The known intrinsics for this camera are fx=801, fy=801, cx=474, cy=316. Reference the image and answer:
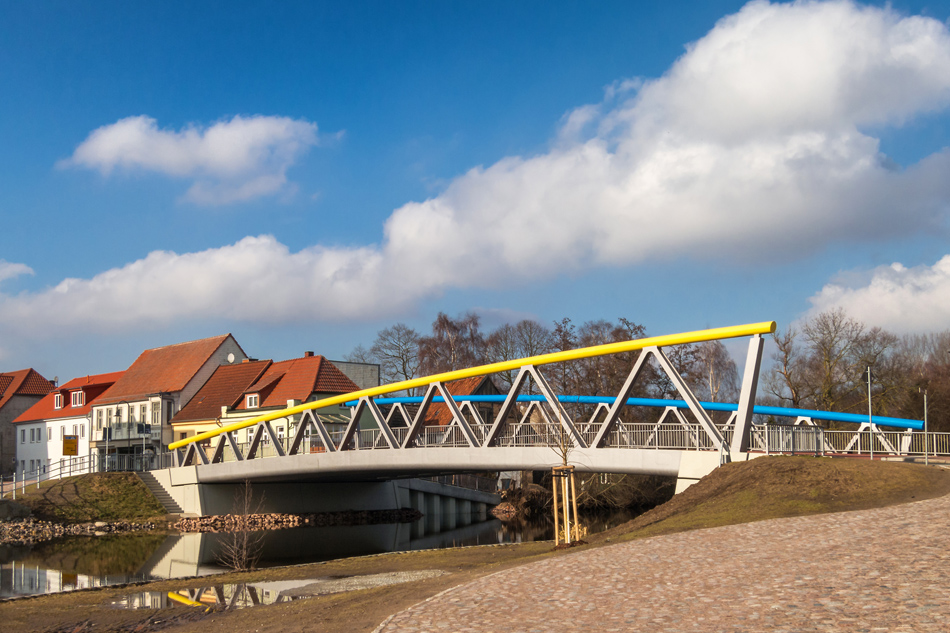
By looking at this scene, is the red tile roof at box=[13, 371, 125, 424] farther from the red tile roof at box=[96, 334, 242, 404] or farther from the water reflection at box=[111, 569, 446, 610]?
the water reflection at box=[111, 569, 446, 610]

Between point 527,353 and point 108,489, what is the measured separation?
3666 cm

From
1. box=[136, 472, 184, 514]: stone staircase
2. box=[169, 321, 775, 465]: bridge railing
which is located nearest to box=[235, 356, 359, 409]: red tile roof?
box=[136, 472, 184, 514]: stone staircase

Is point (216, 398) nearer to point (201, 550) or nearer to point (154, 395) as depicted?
point (154, 395)

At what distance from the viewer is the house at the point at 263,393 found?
178ft

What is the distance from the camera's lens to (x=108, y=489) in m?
47.1

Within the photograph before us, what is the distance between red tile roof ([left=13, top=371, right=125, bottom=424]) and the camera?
66.8 m

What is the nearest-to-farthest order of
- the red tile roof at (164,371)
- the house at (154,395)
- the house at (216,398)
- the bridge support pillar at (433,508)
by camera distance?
the bridge support pillar at (433,508), the house at (216,398), the house at (154,395), the red tile roof at (164,371)

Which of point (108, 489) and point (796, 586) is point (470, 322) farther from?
point (796, 586)

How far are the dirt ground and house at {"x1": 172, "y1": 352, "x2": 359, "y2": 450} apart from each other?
31.9m

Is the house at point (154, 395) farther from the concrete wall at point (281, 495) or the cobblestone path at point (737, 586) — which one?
the cobblestone path at point (737, 586)

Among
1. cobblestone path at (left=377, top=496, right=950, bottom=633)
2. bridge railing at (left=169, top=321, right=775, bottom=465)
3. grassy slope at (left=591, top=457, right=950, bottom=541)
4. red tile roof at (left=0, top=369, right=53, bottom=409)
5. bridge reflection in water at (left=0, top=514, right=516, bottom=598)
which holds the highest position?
red tile roof at (left=0, top=369, right=53, bottom=409)

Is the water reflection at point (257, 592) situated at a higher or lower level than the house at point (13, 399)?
lower

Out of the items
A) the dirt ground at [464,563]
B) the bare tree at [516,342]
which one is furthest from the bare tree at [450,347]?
the dirt ground at [464,563]

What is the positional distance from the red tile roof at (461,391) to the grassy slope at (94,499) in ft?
65.2
